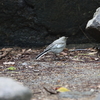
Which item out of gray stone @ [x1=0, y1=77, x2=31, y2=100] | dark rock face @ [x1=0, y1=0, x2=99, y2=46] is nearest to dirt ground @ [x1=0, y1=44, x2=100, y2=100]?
gray stone @ [x1=0, y1=77, x2=31, y2=100]

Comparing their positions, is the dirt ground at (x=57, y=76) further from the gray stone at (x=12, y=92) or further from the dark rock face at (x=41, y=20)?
the dark rock face at (x=41, y=20)

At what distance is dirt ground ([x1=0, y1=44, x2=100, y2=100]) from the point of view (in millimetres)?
2864

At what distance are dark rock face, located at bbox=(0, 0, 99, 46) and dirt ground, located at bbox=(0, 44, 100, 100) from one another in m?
1.33

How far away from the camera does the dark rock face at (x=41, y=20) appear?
6.96 m

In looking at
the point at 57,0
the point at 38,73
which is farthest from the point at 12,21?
the point at 38,73

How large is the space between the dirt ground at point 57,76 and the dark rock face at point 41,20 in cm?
133

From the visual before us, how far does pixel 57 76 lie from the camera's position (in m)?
3.78

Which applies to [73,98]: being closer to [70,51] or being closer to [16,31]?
[70,51]

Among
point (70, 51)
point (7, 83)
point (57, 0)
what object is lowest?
point (70, 51)

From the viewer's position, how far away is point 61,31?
7.29m

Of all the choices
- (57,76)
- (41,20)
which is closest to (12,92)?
(57,76)

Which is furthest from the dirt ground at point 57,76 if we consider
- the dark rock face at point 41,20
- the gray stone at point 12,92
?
the dark rock face at point 41,20

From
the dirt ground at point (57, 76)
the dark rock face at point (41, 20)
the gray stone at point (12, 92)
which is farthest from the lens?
the dark rock face at point (41, 20)

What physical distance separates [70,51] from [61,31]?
85cm
